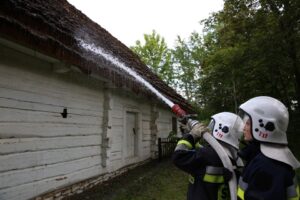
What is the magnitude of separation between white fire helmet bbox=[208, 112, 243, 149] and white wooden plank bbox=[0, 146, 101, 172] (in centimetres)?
314

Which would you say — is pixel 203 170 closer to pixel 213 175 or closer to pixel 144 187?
pixel 213 175

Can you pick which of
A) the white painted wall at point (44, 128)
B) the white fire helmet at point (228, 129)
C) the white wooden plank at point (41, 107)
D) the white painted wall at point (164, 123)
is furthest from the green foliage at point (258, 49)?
the white fire helmet at point (228, 129)

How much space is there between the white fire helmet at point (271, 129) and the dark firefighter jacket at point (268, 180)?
0.20 ft

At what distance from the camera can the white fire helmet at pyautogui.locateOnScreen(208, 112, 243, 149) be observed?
2.99m

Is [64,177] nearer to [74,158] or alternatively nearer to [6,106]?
[74,158]

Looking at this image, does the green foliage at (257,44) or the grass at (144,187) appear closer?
the grass at (144,187)

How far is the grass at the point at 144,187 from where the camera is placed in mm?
6395

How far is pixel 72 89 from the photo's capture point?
21.0 ft

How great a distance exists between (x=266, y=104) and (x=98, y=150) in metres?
5.71

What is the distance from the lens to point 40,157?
527cm

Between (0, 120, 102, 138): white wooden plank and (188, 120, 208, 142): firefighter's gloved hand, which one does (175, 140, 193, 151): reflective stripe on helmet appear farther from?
(0, 120, 102, 138): white wooden plank

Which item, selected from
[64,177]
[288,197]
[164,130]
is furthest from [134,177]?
[288,197]

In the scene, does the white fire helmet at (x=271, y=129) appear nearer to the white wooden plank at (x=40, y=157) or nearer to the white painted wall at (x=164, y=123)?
the white wooden plank at (x=40, y=157)

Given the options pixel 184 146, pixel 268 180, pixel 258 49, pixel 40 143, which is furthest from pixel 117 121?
pixel 268 180
